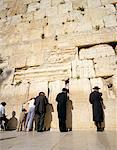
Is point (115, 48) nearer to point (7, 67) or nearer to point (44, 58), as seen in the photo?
point (44, 58)

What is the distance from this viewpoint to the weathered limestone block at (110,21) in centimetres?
Answer: 958

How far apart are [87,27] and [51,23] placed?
5.73 feet

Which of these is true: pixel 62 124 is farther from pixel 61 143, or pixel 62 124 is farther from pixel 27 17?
pixel 27 17

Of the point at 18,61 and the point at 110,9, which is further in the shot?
the point at 110,9

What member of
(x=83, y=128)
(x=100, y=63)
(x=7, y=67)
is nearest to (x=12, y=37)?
(x=7, y=67)

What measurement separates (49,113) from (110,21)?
494 centimetres

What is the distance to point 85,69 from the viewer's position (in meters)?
8.34

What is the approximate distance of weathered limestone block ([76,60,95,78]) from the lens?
8156 mm

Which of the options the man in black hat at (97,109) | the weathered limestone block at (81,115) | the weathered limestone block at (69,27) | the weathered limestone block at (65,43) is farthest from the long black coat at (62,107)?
the weathered limestone block at (69,27)

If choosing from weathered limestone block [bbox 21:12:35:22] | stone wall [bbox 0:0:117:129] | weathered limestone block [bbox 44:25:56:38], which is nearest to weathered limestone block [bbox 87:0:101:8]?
stone wall [bbox 0:0:117:129]

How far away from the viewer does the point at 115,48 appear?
8.95m

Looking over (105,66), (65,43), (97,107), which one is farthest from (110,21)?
(97,107)

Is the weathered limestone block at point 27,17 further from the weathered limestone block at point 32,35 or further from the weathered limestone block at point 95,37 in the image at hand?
the weathered limestone block at point 95,37

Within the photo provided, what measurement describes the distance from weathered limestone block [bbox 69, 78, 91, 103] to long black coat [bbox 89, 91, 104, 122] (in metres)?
0.74
